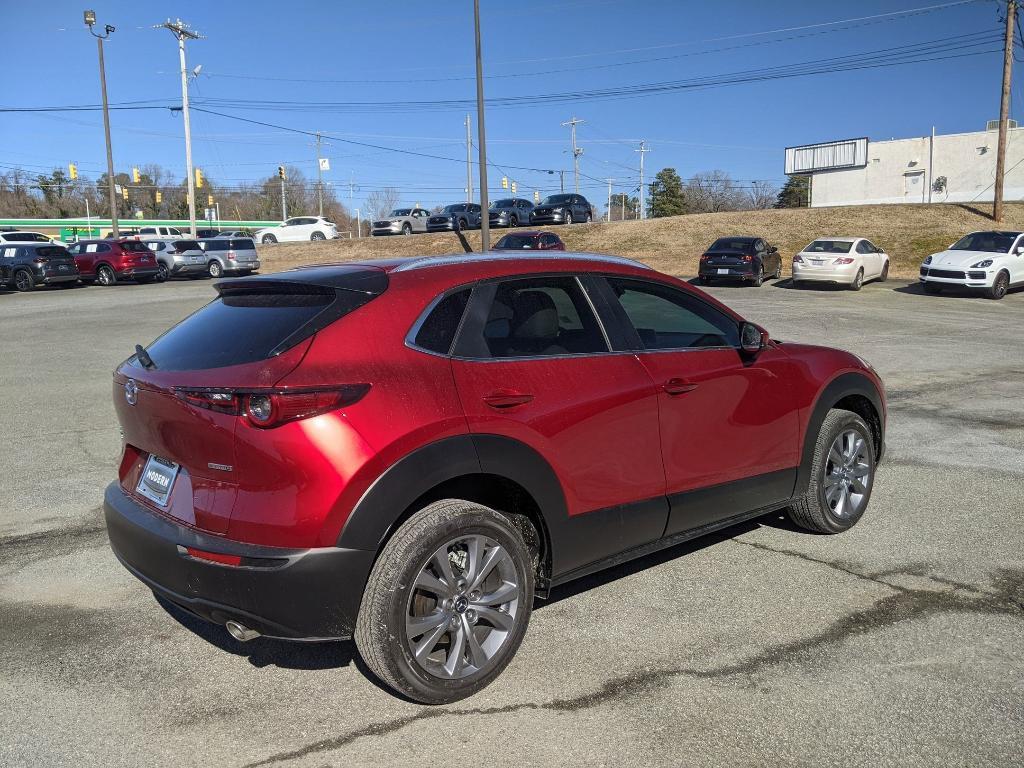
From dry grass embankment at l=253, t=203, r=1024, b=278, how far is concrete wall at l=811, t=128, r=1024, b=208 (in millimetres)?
17393

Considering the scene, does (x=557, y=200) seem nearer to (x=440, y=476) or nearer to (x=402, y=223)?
(x=402, y=223)

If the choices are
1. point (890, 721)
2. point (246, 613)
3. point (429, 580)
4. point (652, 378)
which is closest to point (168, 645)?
point (246, 613)

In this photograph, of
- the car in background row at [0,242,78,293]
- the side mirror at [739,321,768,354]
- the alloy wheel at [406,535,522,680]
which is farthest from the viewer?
the car in background row at [0,242,78,293]

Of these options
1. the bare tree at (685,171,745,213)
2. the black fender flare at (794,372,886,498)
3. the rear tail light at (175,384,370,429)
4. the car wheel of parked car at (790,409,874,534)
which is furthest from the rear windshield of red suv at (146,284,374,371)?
the bare tree at (685,171,745,213)

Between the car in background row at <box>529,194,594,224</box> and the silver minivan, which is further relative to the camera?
the car in background row at <box>529,194,594,224</box>

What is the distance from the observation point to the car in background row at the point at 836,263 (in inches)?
1032

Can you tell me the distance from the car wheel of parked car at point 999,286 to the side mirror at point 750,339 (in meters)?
22.3

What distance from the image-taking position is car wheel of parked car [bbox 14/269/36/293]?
30.9 m

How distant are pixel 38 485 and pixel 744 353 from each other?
17.0ft

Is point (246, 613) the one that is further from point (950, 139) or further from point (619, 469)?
point (950, 139)

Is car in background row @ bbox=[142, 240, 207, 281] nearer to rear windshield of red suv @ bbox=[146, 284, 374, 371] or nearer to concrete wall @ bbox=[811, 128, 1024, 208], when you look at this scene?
rear windshield of red suv @ bbox=[146, 284, 374, 371]

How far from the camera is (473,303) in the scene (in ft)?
11.8

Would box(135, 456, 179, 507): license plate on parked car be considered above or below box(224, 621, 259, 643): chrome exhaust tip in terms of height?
above

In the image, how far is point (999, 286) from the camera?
2358 centimetres
